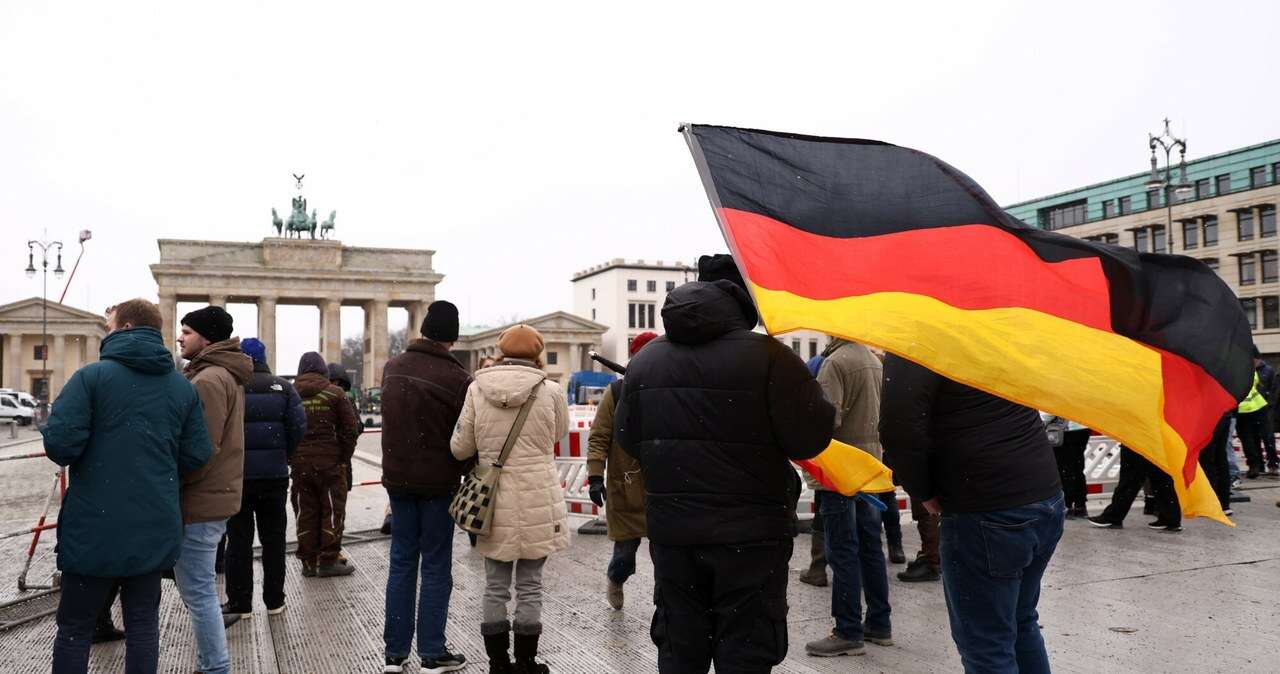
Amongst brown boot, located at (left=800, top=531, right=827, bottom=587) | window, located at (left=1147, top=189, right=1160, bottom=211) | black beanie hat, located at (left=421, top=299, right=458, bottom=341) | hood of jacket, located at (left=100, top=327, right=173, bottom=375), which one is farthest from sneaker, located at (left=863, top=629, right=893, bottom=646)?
window, located at (left=1147, top=189, right=1160, bottom=211)

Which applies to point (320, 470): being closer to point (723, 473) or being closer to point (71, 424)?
point (71, 424)

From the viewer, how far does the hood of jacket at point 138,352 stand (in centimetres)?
415

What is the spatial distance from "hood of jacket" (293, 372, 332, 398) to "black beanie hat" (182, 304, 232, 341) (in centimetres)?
248

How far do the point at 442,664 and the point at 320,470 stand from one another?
10.4 feet

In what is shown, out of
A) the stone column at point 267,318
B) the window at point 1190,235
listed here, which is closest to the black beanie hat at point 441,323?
the window at point 1190,235

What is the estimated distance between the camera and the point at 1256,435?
14.0 m

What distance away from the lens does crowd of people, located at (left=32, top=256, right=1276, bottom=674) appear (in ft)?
11.2

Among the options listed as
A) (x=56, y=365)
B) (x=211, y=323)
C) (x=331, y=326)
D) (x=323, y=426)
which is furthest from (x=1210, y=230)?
(x=56, y=365)

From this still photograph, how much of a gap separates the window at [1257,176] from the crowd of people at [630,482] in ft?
211

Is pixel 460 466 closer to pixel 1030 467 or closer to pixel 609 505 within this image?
pixel 609 505

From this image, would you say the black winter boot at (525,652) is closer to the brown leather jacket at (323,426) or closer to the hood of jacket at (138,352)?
the hood of jacket at (138,352)

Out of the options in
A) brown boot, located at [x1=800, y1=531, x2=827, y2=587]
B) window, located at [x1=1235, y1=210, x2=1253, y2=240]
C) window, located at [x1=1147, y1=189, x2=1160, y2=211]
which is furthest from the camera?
window, located at [x1=1147, y1=189, x2=1160, y2=211]

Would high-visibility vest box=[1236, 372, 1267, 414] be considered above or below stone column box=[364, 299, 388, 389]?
below

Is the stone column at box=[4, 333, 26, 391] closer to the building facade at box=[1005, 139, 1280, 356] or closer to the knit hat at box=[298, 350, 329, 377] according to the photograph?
the knit hat at box=[298, 350, 329, 377]
